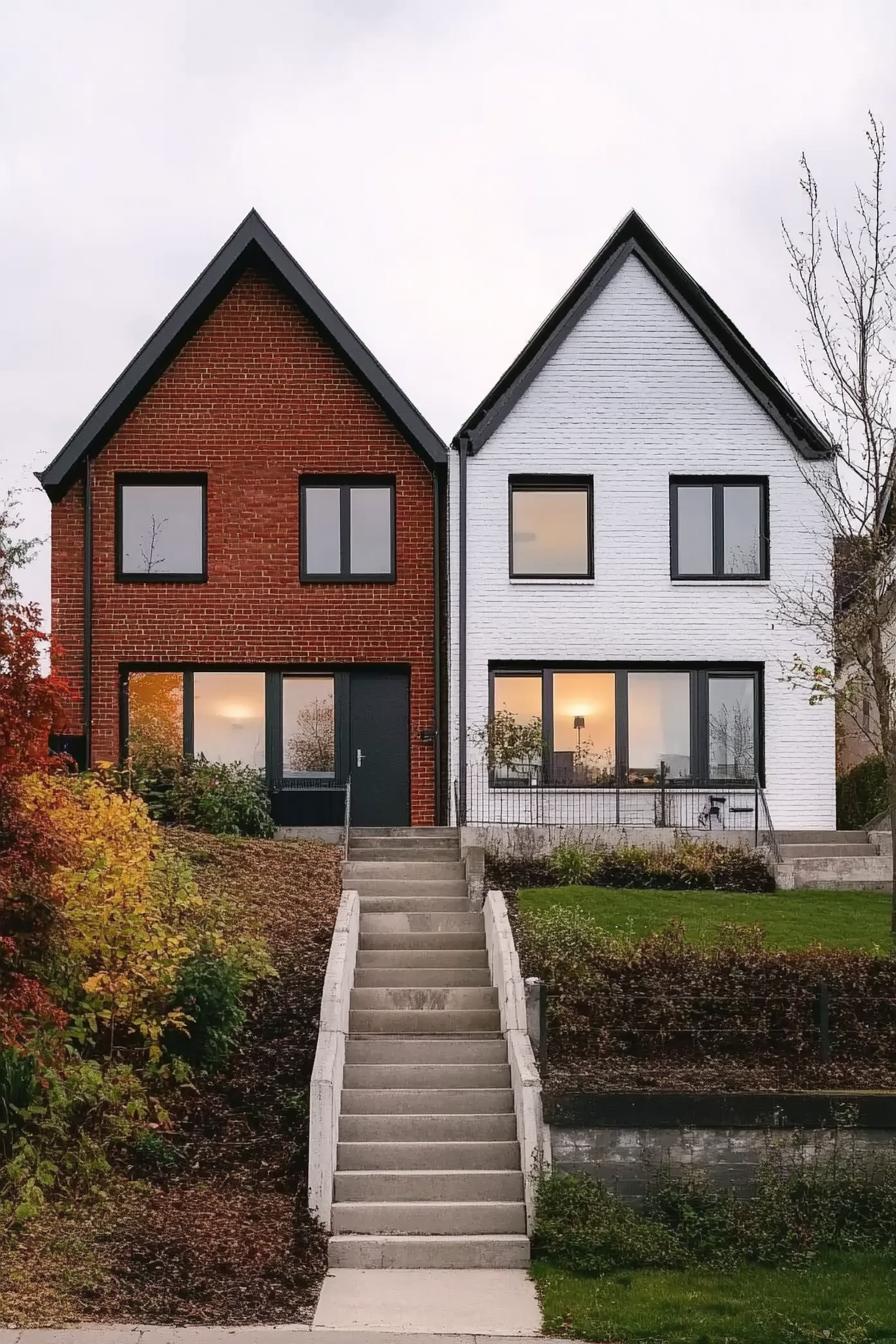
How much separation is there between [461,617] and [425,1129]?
11397 millimetres

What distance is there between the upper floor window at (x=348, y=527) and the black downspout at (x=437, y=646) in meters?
0.70

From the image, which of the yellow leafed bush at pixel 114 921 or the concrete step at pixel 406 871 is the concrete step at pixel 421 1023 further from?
the concrete step at pixel 406 871

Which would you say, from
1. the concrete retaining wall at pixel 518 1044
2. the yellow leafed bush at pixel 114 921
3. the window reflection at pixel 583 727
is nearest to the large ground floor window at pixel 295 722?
the window reflection at pixel 583 727

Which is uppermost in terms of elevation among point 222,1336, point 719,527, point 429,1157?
point 719,527

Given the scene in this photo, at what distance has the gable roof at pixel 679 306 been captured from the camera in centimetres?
2344

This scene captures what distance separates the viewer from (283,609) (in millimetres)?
23281

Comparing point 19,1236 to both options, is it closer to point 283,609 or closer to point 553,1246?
point 553,1246

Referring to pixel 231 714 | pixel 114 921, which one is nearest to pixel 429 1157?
pixel 114 921

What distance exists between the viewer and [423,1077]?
43.8 feet

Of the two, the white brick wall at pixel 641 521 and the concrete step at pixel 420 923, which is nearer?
the concrete step at pixel 420 923

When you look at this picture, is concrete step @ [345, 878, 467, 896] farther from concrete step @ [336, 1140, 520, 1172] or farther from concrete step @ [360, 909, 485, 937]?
concrete step @ [336, 1140, 520, 1172]

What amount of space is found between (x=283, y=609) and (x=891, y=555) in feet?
31.8

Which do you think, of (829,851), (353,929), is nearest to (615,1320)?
(353,929)

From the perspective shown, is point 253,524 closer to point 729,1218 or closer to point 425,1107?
point 425,1107
